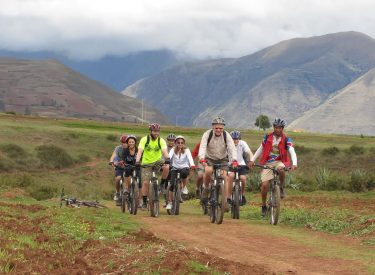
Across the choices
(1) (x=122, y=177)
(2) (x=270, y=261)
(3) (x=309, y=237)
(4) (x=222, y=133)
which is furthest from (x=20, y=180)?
(2) (x=270, y=261)

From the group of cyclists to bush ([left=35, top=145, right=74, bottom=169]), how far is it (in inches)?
1387

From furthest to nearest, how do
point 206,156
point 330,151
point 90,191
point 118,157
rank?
point 330,151 → point 90,191 → point 118,157 → point 206,156

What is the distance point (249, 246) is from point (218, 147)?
4293 mm

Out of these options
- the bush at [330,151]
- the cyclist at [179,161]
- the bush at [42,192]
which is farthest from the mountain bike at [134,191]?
the bush at [330,151]

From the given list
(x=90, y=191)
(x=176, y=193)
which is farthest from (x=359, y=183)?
(x=176, y=193)

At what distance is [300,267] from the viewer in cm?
898

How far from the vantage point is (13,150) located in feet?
176

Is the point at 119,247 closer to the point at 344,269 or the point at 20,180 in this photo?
the point at 344,269

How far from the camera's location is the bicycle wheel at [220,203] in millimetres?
14250

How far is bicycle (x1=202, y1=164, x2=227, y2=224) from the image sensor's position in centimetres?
1431

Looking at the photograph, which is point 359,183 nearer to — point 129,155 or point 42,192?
point 42,192

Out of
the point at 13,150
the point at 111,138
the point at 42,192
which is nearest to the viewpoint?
the point at 42,192

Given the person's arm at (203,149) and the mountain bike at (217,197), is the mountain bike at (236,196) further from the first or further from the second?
the person's arm at (203,149)

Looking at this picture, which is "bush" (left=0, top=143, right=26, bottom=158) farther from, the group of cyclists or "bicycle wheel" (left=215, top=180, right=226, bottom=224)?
"bicycle wheel" (left=215, top=180, right=226, bottom=224)
